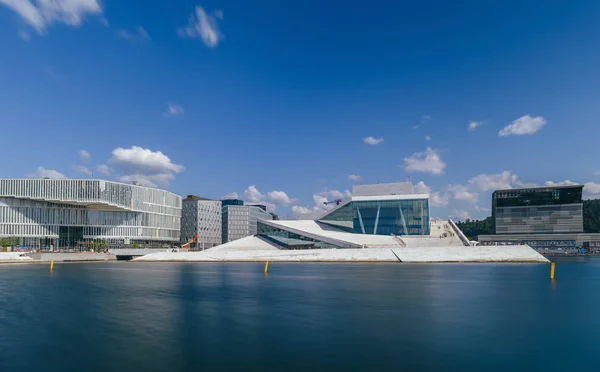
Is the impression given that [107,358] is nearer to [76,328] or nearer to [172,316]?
[76,328]

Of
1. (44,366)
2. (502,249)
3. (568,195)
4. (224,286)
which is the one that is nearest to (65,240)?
(224,286)

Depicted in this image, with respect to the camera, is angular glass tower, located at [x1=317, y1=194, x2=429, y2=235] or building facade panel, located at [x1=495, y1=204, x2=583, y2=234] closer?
angular glass tower, located at [x1=317, y1=194, x2=429, y2=235]

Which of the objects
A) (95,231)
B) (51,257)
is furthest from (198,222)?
(51,257)

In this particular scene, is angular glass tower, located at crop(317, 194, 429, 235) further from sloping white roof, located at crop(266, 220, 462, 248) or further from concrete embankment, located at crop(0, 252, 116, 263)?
concrete embankment, located at crop(0, 252, 116, 263)

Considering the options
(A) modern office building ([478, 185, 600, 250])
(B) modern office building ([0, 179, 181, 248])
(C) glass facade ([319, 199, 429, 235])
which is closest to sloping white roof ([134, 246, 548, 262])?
(C) glass facade ([319, 199, 429, 235])

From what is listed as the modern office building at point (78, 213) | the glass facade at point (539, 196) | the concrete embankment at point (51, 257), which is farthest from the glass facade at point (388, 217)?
the glass facade at point (539, 196)

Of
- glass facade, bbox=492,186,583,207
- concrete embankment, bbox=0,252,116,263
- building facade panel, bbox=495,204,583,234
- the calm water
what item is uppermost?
glass facade, bbox=492,186,583,207

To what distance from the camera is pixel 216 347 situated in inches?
539

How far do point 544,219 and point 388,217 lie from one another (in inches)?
2607

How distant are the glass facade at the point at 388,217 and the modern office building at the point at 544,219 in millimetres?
52677

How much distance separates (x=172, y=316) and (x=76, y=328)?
12.6 feet

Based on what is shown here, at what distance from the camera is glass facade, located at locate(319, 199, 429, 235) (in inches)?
3231

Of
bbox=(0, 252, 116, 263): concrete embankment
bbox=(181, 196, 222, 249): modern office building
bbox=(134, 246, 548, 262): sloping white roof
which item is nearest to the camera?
bbox=(134, 246, 548, 262): sloping white roof

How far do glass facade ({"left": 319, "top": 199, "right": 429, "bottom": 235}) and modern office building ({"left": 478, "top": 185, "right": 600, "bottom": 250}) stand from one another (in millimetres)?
52677
